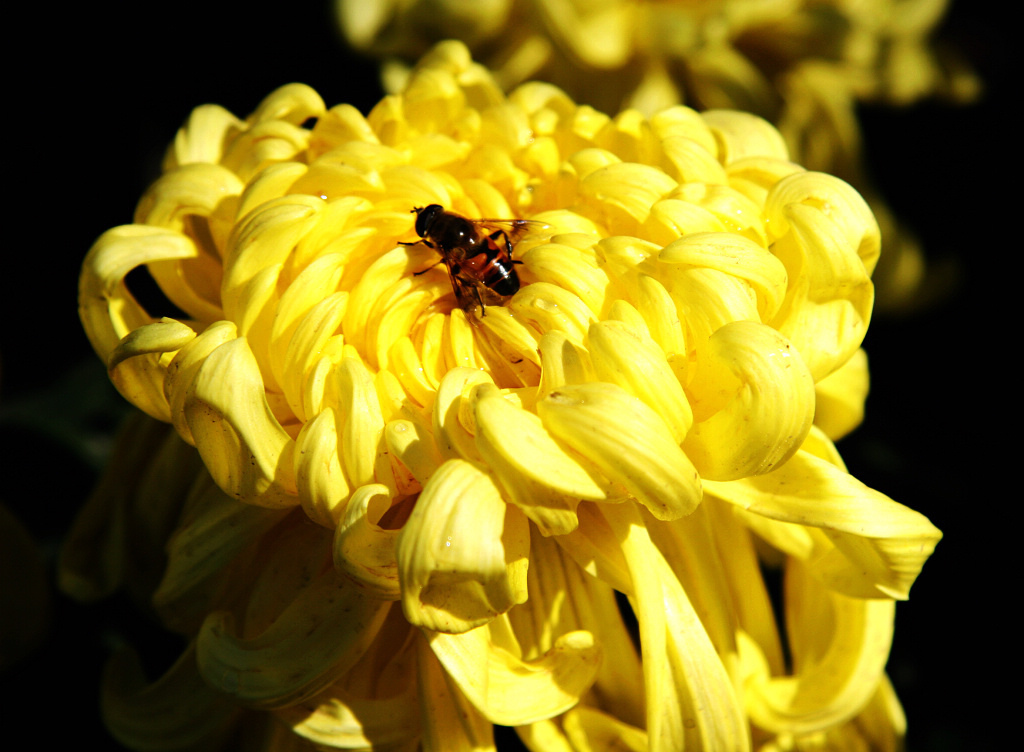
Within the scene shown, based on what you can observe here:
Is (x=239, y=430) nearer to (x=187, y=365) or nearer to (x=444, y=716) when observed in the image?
(x=187, y=365)

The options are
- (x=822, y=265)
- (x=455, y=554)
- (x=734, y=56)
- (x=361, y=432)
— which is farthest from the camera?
(x=734, y=56)

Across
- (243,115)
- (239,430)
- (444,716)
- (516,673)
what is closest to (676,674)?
(516,673)

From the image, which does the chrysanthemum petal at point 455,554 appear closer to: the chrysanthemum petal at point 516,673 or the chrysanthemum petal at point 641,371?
the chrysanthemum petal at point 516,673

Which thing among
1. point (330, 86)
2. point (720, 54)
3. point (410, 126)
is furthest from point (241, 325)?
point (720, 54)

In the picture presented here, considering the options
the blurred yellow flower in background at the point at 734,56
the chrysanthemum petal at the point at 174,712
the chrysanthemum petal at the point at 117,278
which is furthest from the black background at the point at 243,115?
the chrysanthemum petal at the point at 117,278

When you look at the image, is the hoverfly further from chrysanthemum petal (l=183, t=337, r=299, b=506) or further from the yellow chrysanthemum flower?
chrysanthemum petal (l=183, t=337, r=299, b=506)

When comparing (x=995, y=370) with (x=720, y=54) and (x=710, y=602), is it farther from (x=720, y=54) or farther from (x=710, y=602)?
(x=710, y=602)

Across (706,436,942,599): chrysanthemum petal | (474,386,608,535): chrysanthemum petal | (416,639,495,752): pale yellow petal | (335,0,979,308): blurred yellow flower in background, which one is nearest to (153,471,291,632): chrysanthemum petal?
(416,639,495,752): pale yellow petal
